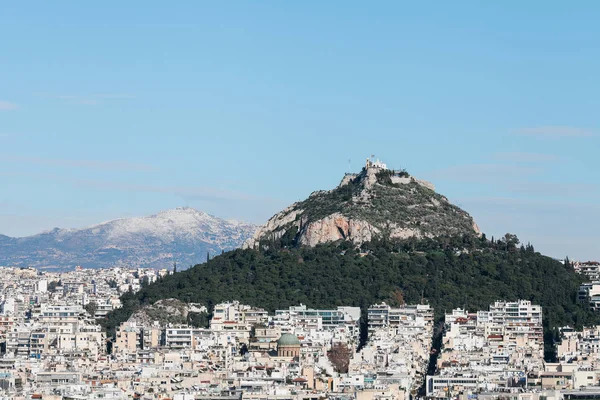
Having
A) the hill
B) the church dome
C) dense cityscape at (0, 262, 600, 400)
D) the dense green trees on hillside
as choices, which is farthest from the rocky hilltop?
the church dome

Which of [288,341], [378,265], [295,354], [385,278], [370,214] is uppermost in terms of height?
[370,214]

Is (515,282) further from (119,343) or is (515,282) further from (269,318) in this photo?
(119,343)

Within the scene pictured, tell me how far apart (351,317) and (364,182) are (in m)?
30.4

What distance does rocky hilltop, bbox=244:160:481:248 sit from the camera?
570ft

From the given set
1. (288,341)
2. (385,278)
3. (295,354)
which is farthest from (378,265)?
(295,354)

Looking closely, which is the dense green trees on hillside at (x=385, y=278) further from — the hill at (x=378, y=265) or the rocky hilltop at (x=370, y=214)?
the rocky hilltop at (x=370, y=214)

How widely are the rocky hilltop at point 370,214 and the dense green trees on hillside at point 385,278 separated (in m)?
2.45

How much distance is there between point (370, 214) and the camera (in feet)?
575

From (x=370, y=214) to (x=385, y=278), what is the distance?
12.3m

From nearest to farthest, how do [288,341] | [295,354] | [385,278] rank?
[295,354] → [288,341] → [385,278]

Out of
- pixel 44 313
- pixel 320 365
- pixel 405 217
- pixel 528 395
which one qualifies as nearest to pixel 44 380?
pixel 320 365

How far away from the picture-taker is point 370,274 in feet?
539

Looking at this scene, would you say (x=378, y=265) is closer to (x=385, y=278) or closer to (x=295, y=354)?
(x=385, y=278)

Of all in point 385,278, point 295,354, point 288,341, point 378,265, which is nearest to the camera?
point 295,354
